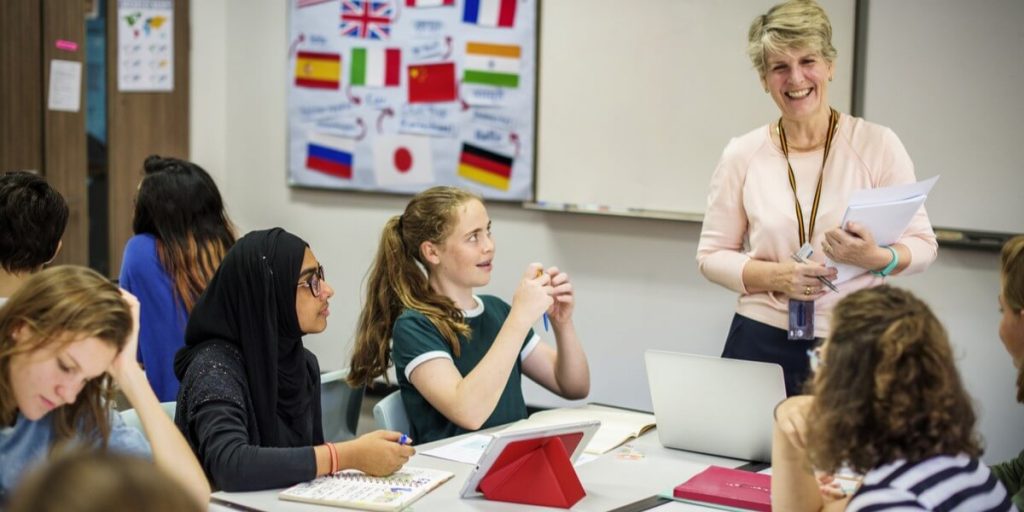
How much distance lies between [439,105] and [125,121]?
5.01ft

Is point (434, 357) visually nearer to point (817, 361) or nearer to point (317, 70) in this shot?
point (817, 361)

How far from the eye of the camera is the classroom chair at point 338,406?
9.41 feet

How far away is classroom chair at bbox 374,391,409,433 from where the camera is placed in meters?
2.63

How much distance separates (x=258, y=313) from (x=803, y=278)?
121 centimetres

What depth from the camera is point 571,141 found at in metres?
4.44

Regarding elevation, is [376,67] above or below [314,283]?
above

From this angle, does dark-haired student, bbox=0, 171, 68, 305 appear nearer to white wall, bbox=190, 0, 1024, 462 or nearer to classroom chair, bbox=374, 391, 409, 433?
classroom chair, bbox=374, 391, 409, 433

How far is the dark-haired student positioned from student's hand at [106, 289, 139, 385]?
90 centimetres

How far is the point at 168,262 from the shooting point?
324cm

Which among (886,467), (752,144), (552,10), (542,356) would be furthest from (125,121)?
(886,467)

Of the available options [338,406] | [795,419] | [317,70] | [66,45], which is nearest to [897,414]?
[795,419]

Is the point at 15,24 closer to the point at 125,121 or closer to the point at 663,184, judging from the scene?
the point at 125,121

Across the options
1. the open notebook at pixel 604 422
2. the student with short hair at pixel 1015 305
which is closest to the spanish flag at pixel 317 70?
the open notebook at pixel 604 422

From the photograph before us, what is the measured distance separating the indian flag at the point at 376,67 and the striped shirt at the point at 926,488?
3720 mm
